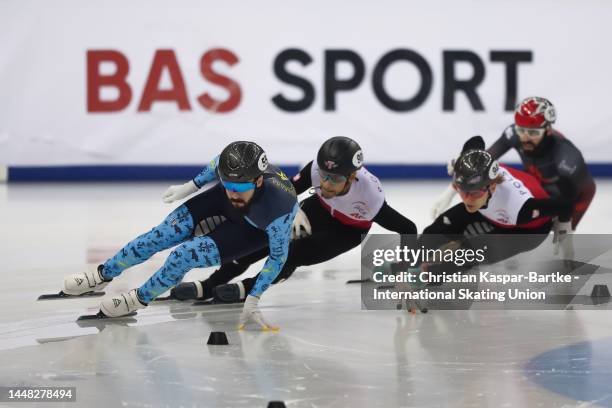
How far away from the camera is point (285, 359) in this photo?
14.8ft

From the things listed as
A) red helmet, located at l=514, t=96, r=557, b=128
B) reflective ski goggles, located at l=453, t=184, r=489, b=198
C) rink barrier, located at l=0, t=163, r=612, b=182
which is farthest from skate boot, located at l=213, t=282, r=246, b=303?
rink barrier, located at l=0, t=163, r=612, b=182

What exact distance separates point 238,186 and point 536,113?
2.85 meters

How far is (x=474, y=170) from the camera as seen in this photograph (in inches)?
225

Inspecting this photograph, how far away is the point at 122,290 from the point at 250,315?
133cm

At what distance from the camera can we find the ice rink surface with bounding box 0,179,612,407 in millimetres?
3957

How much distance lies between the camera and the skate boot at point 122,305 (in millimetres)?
5230

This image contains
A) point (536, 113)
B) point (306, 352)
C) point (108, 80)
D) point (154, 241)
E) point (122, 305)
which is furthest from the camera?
point (108, 80)

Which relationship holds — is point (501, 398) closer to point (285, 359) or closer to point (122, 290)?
point (285, 359)

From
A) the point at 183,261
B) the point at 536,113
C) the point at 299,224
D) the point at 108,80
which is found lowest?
the point at 183,261

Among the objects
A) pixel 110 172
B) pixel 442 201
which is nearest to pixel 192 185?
pixel 442 201

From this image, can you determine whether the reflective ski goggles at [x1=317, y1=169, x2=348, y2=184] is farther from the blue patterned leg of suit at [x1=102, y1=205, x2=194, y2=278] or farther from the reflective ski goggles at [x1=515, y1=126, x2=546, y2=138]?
the reflective ski goggles at [x1=515, y1=126, x2=546, y2=138]

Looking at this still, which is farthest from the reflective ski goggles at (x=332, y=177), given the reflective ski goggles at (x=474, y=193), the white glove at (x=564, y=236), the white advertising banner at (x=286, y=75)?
the white advertising banner at (x=286, y=75)

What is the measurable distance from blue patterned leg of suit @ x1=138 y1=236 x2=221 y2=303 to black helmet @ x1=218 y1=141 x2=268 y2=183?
13.7 inches

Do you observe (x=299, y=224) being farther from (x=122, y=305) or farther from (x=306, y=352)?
(x=306, y=352)
